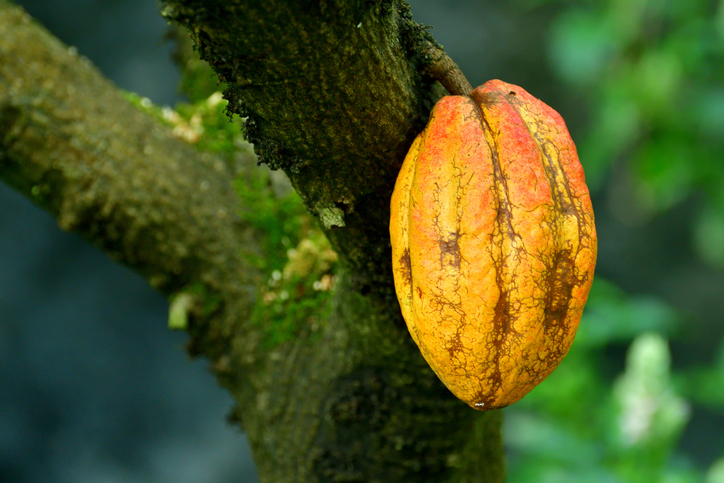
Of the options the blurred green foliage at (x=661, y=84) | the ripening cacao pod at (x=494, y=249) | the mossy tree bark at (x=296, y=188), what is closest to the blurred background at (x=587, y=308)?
the blurred green foliage at (x=661, y=84)

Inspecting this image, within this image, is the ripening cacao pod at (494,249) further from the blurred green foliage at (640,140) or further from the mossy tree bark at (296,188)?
the blurred green foliage at (640,140)

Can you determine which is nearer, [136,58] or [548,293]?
[548,293]

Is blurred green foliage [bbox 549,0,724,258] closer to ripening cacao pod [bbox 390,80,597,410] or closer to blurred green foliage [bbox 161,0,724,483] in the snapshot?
blurred green foliage [bbox 161,0,724,483]

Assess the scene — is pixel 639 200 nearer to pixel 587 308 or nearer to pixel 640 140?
pixel 640 140

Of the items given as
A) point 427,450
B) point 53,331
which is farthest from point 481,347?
point 53,331

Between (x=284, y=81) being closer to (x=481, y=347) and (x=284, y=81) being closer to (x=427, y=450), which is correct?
(x=481, y=347)

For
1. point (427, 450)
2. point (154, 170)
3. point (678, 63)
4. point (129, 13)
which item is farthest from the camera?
point (129, 13)

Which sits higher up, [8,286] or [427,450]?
[8,286]

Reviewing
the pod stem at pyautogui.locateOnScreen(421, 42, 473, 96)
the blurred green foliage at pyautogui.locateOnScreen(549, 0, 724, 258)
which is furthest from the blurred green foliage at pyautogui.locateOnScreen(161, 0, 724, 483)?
the pod stem at pyautogui.locateOnScreen(421, 42, 473, 96)
